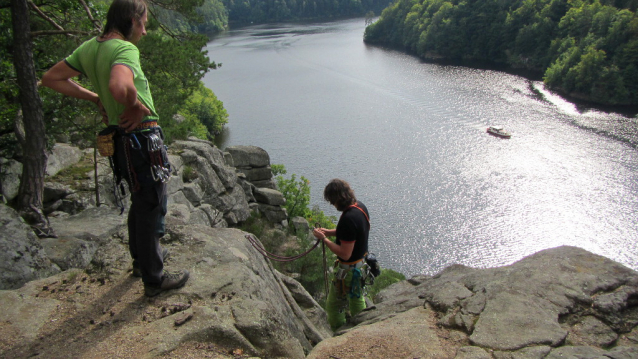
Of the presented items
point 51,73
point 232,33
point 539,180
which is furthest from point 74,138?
point 232,33

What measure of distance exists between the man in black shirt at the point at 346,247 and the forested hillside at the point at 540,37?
2206 inches

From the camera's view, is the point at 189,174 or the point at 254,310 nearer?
the point at 254,310

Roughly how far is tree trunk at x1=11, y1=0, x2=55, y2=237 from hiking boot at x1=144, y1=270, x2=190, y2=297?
368 centimetres

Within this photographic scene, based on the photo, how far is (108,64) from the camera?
390 centimetres

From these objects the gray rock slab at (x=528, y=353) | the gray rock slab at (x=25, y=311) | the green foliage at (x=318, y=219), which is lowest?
the green foliage at (x=318, y=219)

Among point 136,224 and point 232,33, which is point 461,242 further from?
point 232,33

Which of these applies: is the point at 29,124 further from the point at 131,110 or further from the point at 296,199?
the point at 296,199

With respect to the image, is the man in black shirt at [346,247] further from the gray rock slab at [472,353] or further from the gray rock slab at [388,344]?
the gray rock slab at [472,353]

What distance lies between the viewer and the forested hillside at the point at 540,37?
53.8 meters

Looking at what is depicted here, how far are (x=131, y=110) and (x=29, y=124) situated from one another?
4276mm

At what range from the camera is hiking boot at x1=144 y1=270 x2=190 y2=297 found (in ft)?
A: 15.7

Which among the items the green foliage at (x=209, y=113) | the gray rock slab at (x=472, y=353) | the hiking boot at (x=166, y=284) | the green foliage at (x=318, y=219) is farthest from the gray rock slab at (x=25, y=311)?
the green foliage at (x=209, y=113)

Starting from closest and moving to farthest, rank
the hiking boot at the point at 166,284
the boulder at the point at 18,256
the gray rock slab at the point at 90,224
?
the hiking boot at the point at 166,284 → the boulder at the point at 18,256 → the gray rock slab at the point at 90,224

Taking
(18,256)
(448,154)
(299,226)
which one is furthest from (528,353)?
(448,154)
